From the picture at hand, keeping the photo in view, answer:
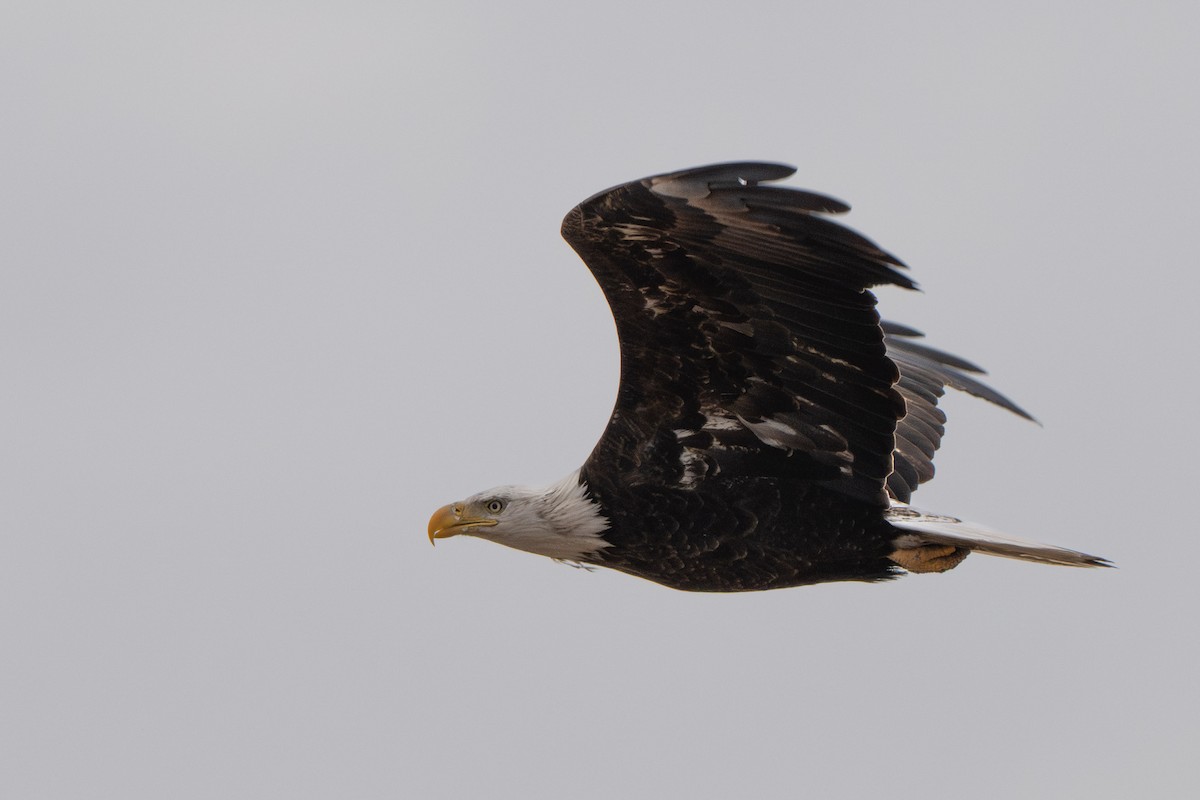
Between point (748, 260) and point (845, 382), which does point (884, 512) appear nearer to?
point (845, 382)

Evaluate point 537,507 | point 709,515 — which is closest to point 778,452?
point 709,515

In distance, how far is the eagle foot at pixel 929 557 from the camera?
912cm

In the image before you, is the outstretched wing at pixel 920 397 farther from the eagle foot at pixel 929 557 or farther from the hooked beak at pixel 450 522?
the hooked beak at pixel 450 522

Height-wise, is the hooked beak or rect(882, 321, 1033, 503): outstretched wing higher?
rect(882, 321, 1033, 503): outstretched wing

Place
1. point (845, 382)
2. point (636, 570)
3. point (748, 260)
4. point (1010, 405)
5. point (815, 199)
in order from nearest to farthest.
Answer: point (815, 199) → point (748, 260) → point (845, 382) → point (636, 570) → point (1010, 405)

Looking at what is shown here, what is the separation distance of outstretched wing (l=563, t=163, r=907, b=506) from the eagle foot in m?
0.28

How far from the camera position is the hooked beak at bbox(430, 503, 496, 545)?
9527mm

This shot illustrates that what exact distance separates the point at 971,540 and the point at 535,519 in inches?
78.0

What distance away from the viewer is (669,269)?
329 inches

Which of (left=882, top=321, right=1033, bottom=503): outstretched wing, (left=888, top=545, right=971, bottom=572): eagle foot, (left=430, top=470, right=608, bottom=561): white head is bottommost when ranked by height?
(left=888, top=545, right=971, bottom=572): eagle foot

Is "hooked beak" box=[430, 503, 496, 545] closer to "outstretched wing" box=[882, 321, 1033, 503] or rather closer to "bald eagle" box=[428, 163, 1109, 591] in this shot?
"bald eagle" box=[428, 163, 1109, 591]

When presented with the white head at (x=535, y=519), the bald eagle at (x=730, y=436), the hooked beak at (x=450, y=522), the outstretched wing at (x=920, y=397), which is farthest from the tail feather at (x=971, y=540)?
the hooked beak at (x=450, y=522)

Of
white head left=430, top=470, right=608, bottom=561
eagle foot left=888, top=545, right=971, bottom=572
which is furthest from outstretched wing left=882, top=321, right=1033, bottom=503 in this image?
white head left=430, top=470, right=608, bottom=561

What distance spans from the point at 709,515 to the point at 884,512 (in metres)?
0.78
